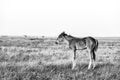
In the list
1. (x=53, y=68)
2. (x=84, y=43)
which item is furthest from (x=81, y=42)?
(x=53, y=68)

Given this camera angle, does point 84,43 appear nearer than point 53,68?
No

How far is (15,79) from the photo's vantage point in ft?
21.2

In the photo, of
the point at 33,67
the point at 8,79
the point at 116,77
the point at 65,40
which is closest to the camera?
the point at 8,79

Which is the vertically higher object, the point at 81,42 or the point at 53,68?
the point at 81,42

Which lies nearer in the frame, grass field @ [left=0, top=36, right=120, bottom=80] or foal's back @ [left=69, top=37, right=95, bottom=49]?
grass field @ [left=0, top=36, right=120, bottom=80]

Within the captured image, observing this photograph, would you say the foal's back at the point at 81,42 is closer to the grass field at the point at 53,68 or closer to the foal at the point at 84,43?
the foal at the point at 84,43

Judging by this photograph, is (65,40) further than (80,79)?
Yes

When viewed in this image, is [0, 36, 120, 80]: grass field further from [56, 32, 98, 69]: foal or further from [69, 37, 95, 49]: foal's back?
[69, 37, 95, 49]: foal's back

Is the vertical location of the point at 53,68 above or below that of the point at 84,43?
below

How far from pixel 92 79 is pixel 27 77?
2.76 metres

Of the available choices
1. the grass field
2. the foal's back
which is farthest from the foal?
the grass field

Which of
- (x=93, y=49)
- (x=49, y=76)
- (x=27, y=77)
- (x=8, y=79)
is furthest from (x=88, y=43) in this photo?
(x=8, y=79)

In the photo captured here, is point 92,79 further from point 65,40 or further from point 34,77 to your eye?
point 65,40

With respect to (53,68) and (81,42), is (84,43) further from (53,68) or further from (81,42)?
(53,68)
